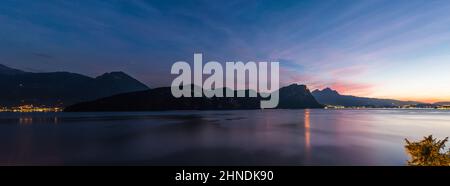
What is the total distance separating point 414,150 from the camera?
12.5 meters

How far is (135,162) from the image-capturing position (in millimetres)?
23234
